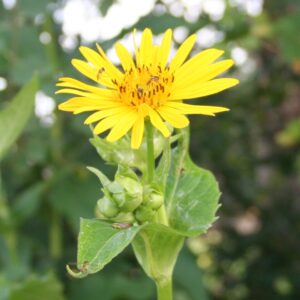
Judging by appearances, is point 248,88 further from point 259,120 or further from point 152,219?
point 152,219

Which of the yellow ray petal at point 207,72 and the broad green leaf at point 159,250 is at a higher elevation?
the yellow ray petal at point 207,72

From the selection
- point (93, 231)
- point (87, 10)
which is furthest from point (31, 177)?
point (93, 231)

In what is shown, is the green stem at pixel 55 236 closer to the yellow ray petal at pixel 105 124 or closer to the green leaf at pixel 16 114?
the green leaf at pixel 16 114

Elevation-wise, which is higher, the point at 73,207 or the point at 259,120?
the point at 73,207

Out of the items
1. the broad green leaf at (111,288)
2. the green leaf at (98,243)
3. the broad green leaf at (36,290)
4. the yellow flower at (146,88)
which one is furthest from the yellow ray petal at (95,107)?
the broad green leaf at (111,288)

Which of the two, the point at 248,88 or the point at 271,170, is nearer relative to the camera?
the point at 248,88

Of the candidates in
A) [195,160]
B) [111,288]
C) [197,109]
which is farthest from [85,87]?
[195,160]

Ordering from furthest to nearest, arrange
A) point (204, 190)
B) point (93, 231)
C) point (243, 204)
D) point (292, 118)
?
point (292, 118) < point (243, 204) < point (204, 190) < point (93, 231)
